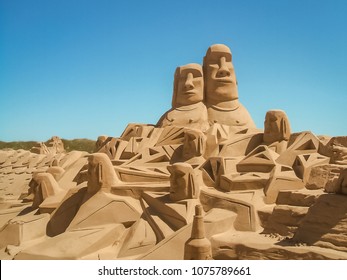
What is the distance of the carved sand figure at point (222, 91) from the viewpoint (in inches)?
455

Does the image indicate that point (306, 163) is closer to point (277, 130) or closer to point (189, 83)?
point (277, 130)

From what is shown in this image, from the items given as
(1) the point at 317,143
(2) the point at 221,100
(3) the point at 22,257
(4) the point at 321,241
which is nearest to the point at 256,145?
(1) the point at 317,143

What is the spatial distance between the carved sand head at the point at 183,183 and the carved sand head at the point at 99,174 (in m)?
1.62

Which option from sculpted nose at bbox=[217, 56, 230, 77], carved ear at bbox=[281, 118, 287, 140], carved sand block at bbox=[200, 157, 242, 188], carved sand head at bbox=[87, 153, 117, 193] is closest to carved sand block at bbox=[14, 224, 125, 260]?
carved sand head at bbox=[87, 153, 117, 193]

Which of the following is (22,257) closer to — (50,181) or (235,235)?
(50,181)

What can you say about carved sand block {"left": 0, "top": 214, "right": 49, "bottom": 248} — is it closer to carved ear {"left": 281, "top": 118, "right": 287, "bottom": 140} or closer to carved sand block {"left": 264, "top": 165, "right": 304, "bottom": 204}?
carved sand block {"left": 264, "top": 165, "right": 304, "bottom": 204}

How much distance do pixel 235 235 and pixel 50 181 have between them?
17.0 feet

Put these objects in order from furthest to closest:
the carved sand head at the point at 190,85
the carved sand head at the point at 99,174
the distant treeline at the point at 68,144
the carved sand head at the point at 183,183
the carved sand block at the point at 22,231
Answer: the distant treeline at the point at 68,144, the carved sand head at the point at 190,85, the carved sand head at the point at 99,174, the carved sand block at the point at 22,231, the carved sand head at the point at 183,183

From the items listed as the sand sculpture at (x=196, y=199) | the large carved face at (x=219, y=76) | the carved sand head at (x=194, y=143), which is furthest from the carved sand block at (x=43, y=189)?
the large carved face at (x=219, y=76)

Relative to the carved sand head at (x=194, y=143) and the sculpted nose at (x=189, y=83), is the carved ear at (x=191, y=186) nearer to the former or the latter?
the carved sand head at (x=194, y=143)

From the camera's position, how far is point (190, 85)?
1183 cm

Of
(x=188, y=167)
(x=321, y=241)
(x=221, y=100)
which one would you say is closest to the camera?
(x=321, y=241)

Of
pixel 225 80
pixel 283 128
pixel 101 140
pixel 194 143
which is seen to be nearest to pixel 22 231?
pixel 194 143

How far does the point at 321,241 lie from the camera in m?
5.39
